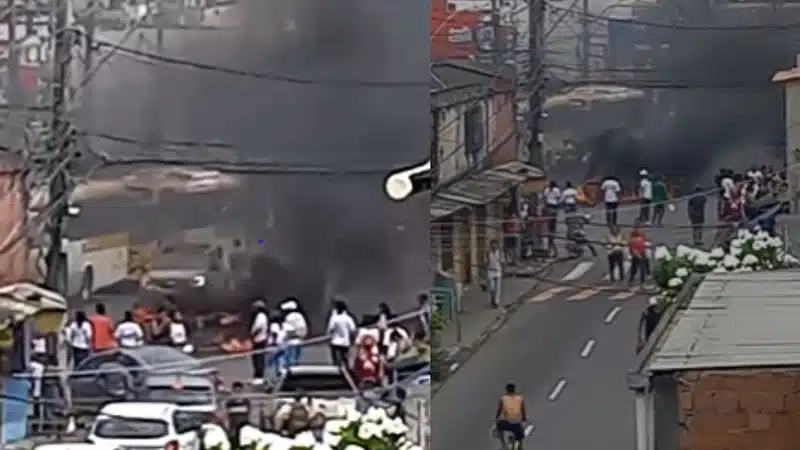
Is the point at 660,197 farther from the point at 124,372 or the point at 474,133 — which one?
the point at 124,372

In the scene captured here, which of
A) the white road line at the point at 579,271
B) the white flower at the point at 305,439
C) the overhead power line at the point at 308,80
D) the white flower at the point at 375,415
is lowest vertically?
the white flower at the point at 305,439

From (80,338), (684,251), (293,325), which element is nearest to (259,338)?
(293,325)

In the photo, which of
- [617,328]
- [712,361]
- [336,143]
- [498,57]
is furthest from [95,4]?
[712,361]

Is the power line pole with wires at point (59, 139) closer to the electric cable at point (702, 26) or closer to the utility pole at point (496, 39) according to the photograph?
the utility pole at point (496, 39)

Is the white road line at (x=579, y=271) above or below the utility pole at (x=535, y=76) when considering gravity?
below

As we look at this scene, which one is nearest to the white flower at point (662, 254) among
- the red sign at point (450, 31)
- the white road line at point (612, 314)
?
the white road line at point (612, 314)

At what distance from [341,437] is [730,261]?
2.38 feet

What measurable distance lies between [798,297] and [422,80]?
28.8 inches

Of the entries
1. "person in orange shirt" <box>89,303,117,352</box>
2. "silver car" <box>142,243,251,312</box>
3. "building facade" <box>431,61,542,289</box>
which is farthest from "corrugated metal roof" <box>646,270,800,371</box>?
"person in orange shirt" <box>89,303,117,352</box>

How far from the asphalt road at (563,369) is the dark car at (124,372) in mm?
436

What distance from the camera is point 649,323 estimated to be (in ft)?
8.44

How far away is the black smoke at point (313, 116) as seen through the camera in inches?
101

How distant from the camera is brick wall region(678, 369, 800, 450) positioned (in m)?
2.52

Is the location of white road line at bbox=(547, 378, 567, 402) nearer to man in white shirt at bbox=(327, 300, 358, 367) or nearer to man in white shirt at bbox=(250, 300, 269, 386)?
man in white shirt at bbox=(327, 300, 358, 367)
